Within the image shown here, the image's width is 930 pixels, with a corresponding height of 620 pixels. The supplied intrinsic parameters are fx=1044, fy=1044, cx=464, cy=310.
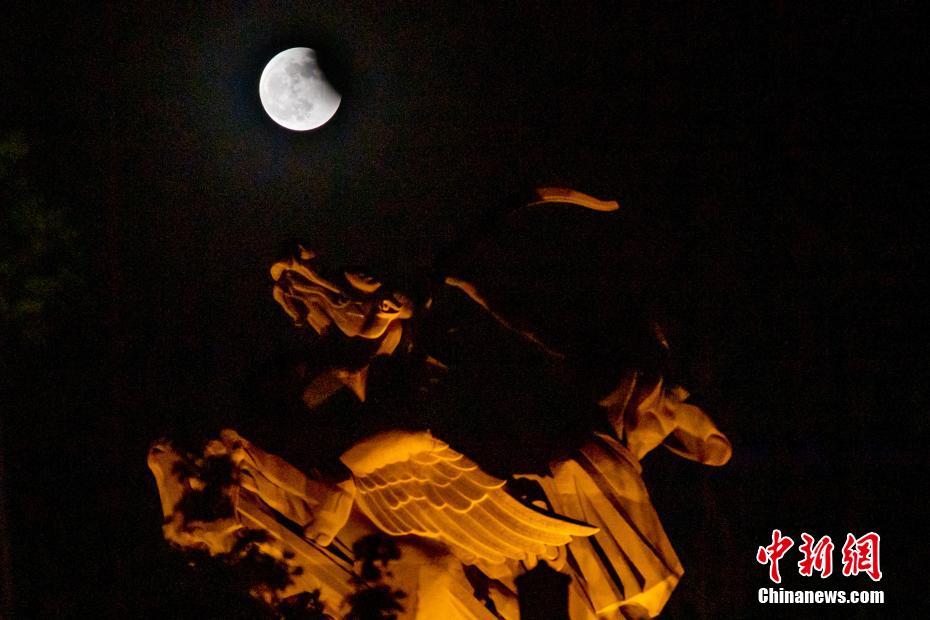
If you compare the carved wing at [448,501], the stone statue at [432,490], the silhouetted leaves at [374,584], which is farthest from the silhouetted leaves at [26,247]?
the silhouetted leaves at [374,584]

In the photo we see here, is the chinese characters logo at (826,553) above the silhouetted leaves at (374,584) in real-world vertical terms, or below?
below

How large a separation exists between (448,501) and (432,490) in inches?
3.0

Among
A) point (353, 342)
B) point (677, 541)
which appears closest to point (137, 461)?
point (353, 342)

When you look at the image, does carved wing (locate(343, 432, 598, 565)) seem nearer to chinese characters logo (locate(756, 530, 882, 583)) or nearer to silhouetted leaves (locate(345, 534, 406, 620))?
silhouetted leaves (locate(345, 534, 406, 620))

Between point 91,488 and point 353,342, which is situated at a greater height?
point 353,342

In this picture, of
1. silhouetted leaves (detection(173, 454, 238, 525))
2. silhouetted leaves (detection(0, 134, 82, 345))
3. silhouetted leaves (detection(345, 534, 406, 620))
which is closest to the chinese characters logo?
silhouetted leaves (detection(345, 534, 406, 620))

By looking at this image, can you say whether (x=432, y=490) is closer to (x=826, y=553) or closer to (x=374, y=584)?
(x=374, y=584)

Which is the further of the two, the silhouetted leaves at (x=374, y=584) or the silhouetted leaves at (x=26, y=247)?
the silhouetted leaves at (x=26, y=247)

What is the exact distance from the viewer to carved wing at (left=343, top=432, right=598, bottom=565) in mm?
3994

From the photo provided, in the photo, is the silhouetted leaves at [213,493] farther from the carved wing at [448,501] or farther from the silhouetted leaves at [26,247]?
the silhouetted leaves at [26,247]

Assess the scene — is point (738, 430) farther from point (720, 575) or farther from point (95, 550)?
point (95, 550)

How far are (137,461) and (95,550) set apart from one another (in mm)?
578

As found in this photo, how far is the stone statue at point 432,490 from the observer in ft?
13.1

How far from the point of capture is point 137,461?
555 centimetres
